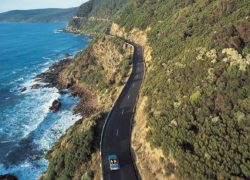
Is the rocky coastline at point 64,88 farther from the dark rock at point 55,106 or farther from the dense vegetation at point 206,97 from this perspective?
the dense vegetation at point 206,97

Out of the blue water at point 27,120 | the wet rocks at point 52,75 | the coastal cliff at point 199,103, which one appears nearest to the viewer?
the coastal cliff at point 199,103

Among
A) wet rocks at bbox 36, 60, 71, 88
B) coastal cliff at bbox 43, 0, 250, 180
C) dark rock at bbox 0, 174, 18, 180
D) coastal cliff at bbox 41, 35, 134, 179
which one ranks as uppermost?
coastal cliff at bbox 43, 0, 250, 180

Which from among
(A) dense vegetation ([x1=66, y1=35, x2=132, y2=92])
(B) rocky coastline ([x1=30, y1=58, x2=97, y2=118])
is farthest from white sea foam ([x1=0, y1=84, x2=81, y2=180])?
(A) dense vegetation ([x1=66, y1=35, x2=132, y2=92])

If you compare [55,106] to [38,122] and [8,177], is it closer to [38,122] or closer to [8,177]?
[38,122]

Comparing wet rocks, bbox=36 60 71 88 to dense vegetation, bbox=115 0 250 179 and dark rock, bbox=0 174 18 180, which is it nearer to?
dark rock, bbox=0 174 18 180

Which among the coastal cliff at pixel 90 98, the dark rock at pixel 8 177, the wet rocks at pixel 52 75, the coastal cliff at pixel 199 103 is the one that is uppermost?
the coastal cliff at pixel 199 103

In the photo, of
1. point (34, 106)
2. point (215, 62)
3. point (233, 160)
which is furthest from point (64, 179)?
point (34, 106)

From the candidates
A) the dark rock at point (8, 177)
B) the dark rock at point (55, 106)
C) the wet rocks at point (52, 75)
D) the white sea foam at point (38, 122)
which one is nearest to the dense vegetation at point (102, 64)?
the wet rocks at point (52, 75)
